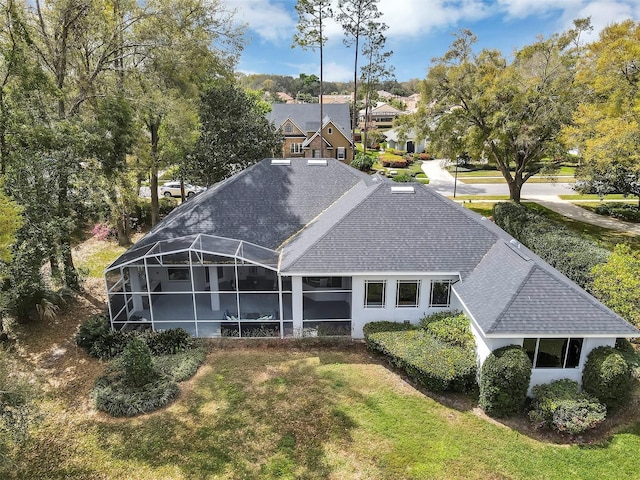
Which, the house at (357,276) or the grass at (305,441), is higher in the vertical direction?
the house at (357,276)

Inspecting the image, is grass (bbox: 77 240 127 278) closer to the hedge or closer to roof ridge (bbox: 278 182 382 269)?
roof ridge (bbox: 278 182 382 269)

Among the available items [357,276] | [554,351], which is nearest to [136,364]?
[357,276]

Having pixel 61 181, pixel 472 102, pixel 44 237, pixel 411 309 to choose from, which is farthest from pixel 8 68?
pixel 472 102

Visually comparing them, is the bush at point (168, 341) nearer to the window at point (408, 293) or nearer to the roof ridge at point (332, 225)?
the roof ridge at point (332, 225)

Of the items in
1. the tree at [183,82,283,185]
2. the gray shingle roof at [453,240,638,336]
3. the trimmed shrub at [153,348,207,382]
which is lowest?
the trimmed shrub at [153,348,207,382]

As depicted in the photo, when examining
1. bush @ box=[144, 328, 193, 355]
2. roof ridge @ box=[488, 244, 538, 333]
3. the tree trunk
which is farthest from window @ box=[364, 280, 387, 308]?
the tree trunk

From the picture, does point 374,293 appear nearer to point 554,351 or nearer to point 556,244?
point 554,351

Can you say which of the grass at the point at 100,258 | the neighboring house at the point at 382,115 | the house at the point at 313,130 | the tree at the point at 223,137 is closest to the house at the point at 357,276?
the grass at the point at 100,258
